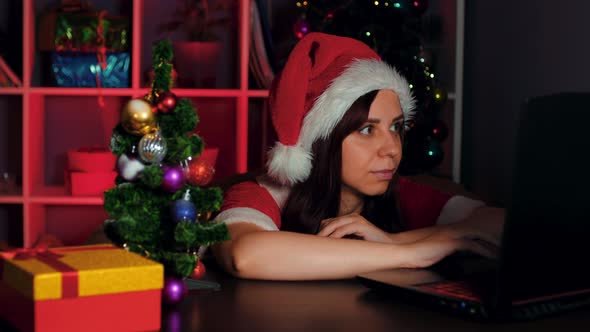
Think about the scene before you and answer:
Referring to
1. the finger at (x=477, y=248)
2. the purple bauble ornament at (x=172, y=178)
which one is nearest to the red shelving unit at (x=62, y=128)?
the finger at (x=477, y=248)

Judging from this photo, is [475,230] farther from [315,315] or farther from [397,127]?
[315,315]

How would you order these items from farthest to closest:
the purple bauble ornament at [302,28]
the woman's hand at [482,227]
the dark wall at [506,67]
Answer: the purple bauble ornament at [302,28]
the dark wall at [506,67]
the woman's hand at [482,227]

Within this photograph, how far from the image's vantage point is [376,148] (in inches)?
73.3

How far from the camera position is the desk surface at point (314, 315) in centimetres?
109

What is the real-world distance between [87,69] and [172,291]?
235 centimetres

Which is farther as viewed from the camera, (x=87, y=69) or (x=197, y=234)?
(x=87, y=69)

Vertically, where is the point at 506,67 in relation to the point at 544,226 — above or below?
above

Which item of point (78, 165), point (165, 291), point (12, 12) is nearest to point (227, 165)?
point (78, 165)

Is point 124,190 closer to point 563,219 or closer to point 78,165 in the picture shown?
point 563,219

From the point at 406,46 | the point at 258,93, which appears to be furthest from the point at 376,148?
the point at 258,93

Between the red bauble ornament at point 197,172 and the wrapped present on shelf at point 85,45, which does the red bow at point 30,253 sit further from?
the wrapped present on shelf at point 85,45

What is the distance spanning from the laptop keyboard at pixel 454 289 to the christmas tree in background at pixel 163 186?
300 mm

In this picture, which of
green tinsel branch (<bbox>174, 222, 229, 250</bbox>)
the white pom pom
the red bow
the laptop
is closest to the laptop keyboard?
the laptop

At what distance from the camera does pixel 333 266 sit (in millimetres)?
1409
